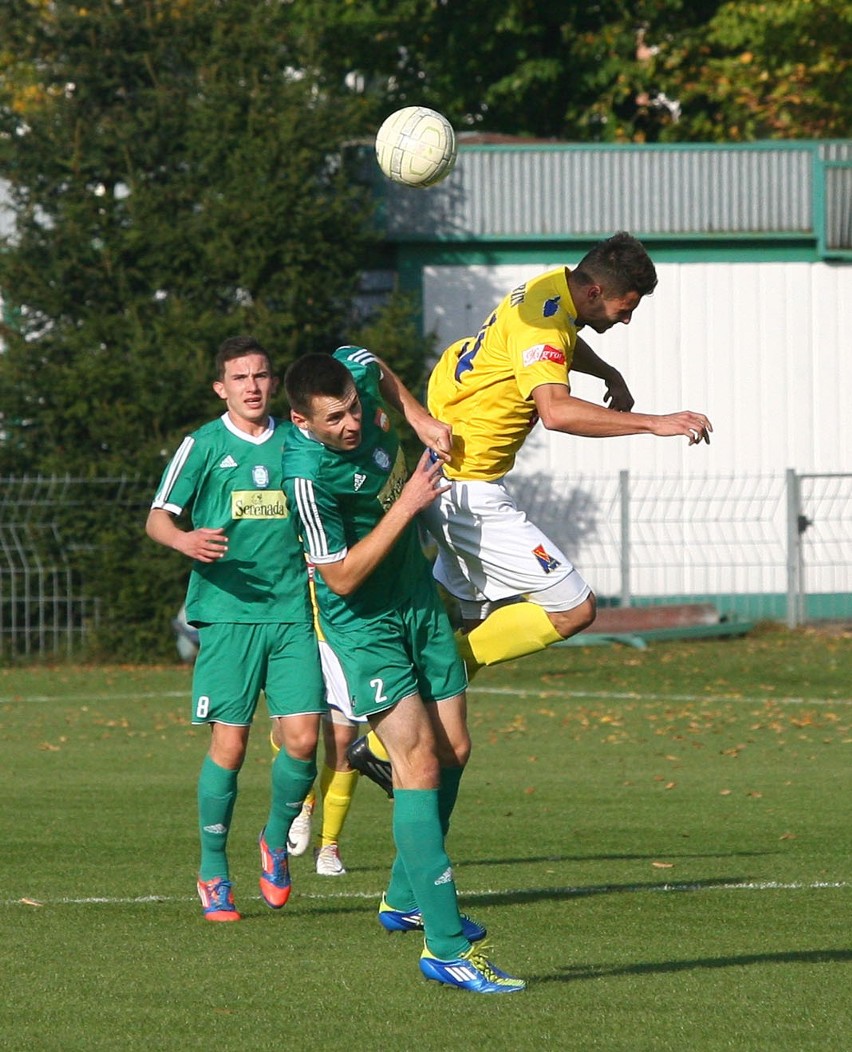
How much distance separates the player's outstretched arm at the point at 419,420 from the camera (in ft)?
21.1

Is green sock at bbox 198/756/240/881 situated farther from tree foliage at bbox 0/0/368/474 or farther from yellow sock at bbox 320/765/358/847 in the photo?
tree foliage at bbox 0/0/368/474

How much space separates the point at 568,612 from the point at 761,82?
23754 mm

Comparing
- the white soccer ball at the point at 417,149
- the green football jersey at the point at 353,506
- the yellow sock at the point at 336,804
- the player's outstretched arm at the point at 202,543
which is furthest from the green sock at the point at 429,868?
the white soccer ball at the point at 417,149

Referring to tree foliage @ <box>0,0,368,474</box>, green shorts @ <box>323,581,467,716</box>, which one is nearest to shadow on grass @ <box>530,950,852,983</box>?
green shorts @ <box>323,581,467,716</box>

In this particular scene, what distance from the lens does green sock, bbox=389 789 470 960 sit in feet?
19.2

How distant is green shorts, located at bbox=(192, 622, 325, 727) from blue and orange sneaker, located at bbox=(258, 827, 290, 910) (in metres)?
0.57

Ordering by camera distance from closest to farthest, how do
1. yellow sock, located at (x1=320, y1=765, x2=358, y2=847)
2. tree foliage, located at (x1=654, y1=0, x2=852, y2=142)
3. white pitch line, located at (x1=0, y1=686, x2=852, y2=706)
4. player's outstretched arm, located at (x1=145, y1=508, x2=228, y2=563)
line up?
player's outstretched arm, located at (x1=145, y1=508, x2=228, y2=563)
yellow sock, located at (x1=320, y1=765, x2=358, y2=847)
white pitch line, located at (x1=0, y1=686, x2=852, y2=706)
tree foliage, located at (x1=654, y1=0, x2=852, y2=142)

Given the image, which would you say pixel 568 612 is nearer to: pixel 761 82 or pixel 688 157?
pixel 688 157

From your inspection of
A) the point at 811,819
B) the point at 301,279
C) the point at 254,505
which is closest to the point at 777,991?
the point at 254,505

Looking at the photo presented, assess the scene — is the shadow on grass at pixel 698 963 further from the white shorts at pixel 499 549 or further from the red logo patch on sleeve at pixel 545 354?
the red logo patch on sleeve at pixel 545 354

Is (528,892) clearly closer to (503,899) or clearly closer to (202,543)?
(503,899)

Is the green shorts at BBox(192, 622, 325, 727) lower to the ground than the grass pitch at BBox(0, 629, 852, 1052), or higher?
higher

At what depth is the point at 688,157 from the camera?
947 inches

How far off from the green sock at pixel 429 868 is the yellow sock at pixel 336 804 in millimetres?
2610
